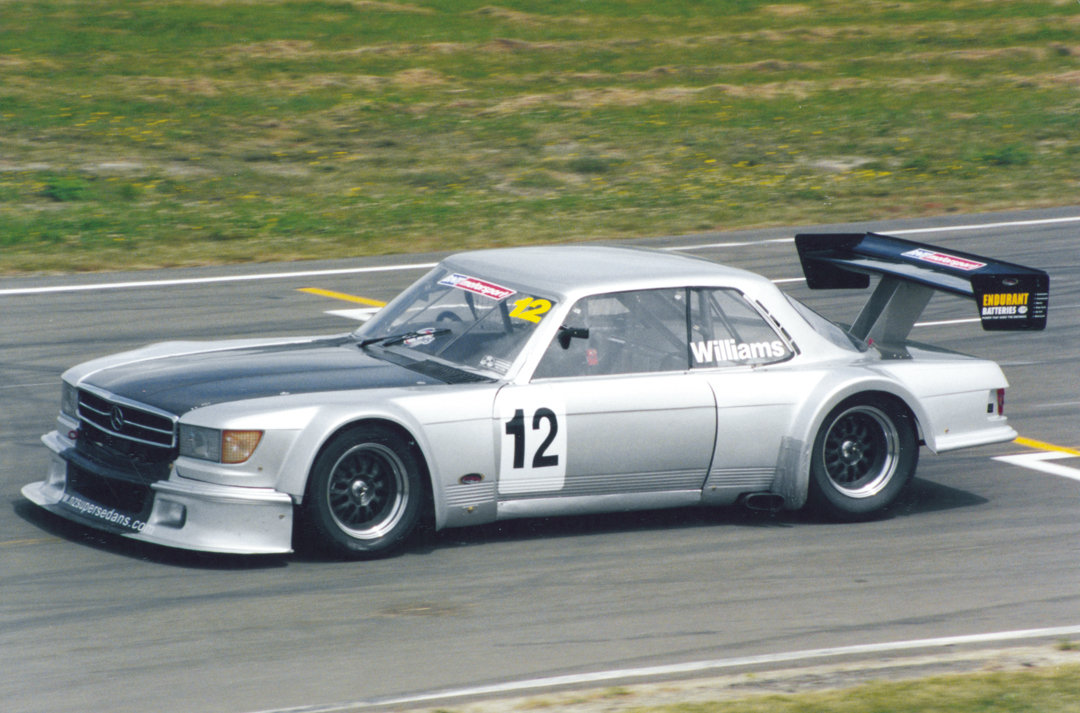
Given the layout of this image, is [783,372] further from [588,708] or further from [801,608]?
[588,708]

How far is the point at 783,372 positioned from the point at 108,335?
20.7 feet

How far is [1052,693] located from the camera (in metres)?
5.15

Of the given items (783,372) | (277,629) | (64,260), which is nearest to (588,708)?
(277,629)

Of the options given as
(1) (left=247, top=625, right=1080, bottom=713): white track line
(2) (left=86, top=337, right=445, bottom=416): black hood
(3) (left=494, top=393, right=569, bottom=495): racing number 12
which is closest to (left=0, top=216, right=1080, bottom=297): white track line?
(2) (left=86, top=337, right=445, bottom=416): black hood

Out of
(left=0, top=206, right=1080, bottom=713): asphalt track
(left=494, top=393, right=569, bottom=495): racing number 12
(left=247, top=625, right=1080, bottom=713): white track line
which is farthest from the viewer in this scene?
(left=494, top=393, right=569, bottom=495): racing number 12

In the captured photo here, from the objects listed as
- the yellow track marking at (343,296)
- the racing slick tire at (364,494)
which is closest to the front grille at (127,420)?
the racing slick tire at (364,494)

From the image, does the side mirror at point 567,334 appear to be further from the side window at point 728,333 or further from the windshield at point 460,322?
the side window at point 728,333

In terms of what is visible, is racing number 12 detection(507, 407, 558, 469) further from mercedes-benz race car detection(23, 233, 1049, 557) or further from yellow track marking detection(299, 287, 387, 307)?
yellow track marking detection(299, 287, 387, 307)

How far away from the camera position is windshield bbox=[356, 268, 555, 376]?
7141 mm

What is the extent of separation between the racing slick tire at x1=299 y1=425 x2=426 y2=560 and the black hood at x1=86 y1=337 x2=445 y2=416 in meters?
0.32

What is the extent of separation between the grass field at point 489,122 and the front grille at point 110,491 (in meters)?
8.33

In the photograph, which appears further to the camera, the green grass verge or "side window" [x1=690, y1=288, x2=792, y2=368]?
"side window" [x1=690, y1=288, x2=792, y2=368]

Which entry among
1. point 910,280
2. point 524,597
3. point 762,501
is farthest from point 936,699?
point 910,280

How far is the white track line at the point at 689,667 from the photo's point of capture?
511 cm
